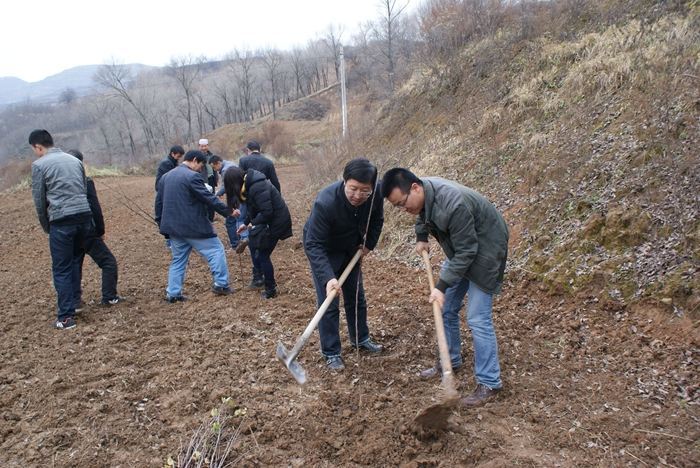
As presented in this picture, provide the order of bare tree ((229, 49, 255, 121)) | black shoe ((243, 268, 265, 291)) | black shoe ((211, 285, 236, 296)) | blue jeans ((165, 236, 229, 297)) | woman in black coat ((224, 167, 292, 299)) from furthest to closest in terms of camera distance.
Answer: bare tree ((229, 49, 255, 121)), black shoe ((243, 268, 265, 291)), black shoe ((211, 285, 236, 296)), blue jeans ((165, 236, 229, 297)), woman in black coat ((224, 167, 292, 299))

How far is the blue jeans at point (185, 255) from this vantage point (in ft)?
17.5

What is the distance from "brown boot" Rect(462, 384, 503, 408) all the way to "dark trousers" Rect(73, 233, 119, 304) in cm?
443

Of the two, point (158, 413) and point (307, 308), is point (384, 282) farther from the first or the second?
point (158, 413)

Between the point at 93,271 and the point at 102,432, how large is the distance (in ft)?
16.6

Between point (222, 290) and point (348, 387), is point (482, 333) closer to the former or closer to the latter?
point (348, 387)

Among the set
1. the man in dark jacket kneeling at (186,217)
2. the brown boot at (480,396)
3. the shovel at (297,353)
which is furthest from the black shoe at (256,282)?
the brown boot at (480,396)

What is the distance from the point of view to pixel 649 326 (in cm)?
349

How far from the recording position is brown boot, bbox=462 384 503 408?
10.3ft

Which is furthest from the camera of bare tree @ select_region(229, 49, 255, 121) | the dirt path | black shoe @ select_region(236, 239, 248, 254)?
bare tree @ select_region(229, 49, 255, 121)

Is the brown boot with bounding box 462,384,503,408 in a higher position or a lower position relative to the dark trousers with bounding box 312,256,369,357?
lower

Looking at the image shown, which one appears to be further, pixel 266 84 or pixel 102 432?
pixel 266 84

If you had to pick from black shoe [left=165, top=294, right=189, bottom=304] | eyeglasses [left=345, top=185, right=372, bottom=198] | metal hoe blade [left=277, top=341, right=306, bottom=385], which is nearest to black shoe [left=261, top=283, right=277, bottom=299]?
black shoe [left=165, top=294, right=189, bottom=304]

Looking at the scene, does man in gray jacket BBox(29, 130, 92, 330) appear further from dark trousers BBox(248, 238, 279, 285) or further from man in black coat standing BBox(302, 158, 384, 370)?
man in black coat standing BBox(302, 158, 384, 370)

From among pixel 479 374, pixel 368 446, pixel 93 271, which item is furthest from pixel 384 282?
pixel 93 271
